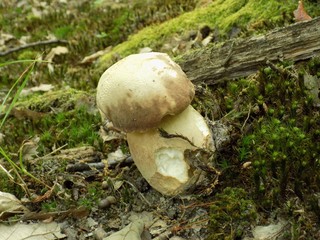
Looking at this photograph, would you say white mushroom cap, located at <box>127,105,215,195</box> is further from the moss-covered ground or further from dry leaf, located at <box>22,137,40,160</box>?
dry leaf, located at <box>22,137,40,160</box>

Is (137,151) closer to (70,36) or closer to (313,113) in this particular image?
(313,113)

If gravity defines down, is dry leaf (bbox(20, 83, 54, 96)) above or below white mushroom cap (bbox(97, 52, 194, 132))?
below

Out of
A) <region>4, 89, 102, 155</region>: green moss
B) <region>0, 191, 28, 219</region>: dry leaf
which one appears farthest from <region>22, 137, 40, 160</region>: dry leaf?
<region>0, 191, 28, 219</region>: dry leaf

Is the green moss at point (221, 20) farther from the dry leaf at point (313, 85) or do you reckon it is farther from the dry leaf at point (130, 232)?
the dry leaf at point (130, 232)

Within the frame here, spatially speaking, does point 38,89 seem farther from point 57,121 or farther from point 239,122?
point 239,122

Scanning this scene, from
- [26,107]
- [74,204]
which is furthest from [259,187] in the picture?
[26,107]

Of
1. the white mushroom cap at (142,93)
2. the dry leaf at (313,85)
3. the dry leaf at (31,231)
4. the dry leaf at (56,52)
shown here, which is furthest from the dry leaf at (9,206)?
the dry leaf at (56,52)
